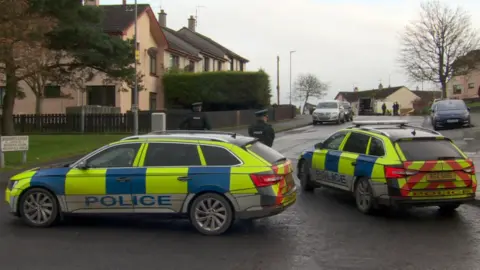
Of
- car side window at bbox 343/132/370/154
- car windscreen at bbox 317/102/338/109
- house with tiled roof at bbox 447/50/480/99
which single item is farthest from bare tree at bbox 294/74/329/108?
car side window at bbox 343/132/370/154

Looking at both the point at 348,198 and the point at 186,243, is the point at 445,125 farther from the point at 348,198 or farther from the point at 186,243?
the point at 186,243

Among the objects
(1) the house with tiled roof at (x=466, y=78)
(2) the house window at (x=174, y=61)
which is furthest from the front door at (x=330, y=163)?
(1) the house with tiled roof at (x=466, y=78)

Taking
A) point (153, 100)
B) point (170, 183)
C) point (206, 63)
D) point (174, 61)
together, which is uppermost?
point (206, 63)

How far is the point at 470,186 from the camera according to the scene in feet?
27.7

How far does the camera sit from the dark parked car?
28.2 m

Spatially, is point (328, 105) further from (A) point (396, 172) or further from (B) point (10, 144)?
(A) point (396, 172)

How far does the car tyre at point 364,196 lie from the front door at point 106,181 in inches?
144

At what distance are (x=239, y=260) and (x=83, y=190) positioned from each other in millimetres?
2763

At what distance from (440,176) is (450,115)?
21.7 meters

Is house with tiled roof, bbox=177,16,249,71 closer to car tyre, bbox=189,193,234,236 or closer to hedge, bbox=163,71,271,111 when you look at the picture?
hedge, bbox=163,71,271,111

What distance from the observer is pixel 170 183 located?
292 inches

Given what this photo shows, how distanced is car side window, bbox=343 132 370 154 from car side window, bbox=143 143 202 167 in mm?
3221

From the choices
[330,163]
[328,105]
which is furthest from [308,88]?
[330,163]

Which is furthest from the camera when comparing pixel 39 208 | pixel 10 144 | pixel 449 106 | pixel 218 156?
pixel 449 106
